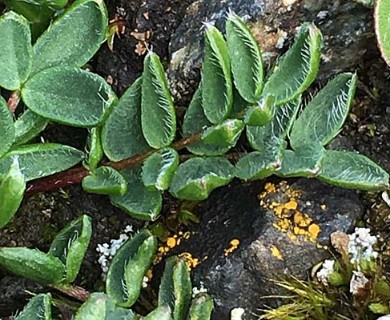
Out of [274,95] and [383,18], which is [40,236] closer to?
[274,95]

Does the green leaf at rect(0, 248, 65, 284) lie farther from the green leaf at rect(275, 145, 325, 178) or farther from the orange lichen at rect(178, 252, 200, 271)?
the green leaf at rect(275, 145, 325, 178)

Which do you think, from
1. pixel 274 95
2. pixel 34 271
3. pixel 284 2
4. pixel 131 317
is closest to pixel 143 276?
pixel 131 317

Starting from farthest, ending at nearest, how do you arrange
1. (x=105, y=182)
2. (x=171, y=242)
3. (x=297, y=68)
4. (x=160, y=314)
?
(x=171, y=242), (x=105, y=182), (x=297, y=68), (x=160, y=314)

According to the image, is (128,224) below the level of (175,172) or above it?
below

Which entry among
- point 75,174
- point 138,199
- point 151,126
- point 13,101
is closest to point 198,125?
point 151,126

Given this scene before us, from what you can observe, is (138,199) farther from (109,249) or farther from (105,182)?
(109,249)

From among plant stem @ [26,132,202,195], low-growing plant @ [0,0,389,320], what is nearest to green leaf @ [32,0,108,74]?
low-growing plant @ [0,0,389,320]

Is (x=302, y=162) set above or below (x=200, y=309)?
above

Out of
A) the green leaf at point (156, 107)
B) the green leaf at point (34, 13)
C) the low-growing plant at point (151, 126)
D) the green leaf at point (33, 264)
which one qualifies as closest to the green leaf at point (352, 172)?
the low-growing plant at point (151, 126)
